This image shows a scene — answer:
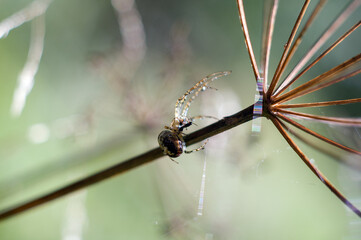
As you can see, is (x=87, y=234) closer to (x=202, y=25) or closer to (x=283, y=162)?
(x=283, y=162)

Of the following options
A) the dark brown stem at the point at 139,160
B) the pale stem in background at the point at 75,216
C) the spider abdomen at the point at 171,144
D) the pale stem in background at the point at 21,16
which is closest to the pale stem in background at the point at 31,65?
the pale stem in background at the point at 21,16

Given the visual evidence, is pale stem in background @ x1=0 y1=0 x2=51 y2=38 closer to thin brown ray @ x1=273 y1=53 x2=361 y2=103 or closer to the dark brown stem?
the dark brown stem

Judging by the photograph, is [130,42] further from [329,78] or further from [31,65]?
[329,78]

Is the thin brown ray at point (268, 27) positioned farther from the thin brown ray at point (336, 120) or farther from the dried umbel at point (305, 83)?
the thin brown ray at point (336, 120)

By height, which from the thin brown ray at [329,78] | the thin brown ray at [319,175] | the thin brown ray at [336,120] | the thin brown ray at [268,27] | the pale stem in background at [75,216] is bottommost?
the pale stem in background at [75,216]

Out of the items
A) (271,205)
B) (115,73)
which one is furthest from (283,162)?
(115,73)
